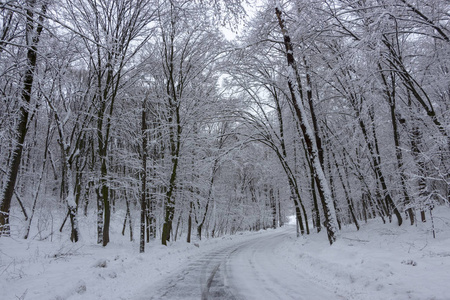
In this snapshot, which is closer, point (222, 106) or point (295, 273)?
point (295, 273)

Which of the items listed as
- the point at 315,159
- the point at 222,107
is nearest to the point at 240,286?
the point at 315,159

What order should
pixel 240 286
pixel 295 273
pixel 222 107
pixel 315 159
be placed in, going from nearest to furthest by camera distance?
1. pixel 240 286
2. pixel 295 273
3. pixel 315 159
4. pixel 222 107

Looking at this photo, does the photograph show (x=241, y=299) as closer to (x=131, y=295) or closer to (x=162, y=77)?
(x=131, y=295)

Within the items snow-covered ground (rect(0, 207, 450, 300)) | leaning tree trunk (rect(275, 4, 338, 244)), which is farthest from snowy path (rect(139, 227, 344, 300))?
leaning tree trunk (rect(275, 4, 338, 244))

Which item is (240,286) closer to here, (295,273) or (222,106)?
(295,273)

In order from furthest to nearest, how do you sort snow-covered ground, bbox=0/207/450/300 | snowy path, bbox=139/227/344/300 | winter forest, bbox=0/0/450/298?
winter forest, bbox=0/0/450/298, snowy path, bbox=139/227/344/300, snow-covered ground, bbox=0/207/450/300

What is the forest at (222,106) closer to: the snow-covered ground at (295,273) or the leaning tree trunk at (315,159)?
the leaning tree trunk at (315,159)

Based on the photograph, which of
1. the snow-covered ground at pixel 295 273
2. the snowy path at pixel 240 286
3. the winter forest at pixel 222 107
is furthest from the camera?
the winter forest at pixel 222 107

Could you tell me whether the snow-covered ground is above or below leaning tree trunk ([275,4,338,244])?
below

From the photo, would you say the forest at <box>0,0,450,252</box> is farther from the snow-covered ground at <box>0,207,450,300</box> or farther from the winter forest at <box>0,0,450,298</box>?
the snow-covered ground at <box>0,207,450,300</box>

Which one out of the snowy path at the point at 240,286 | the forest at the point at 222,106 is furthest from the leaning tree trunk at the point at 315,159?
the snowy path at the point at 240,286

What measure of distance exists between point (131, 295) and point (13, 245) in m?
7.54

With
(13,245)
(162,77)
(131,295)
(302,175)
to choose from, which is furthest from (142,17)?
(302,175)

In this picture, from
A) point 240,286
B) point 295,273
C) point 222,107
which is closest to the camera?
point 240,286
